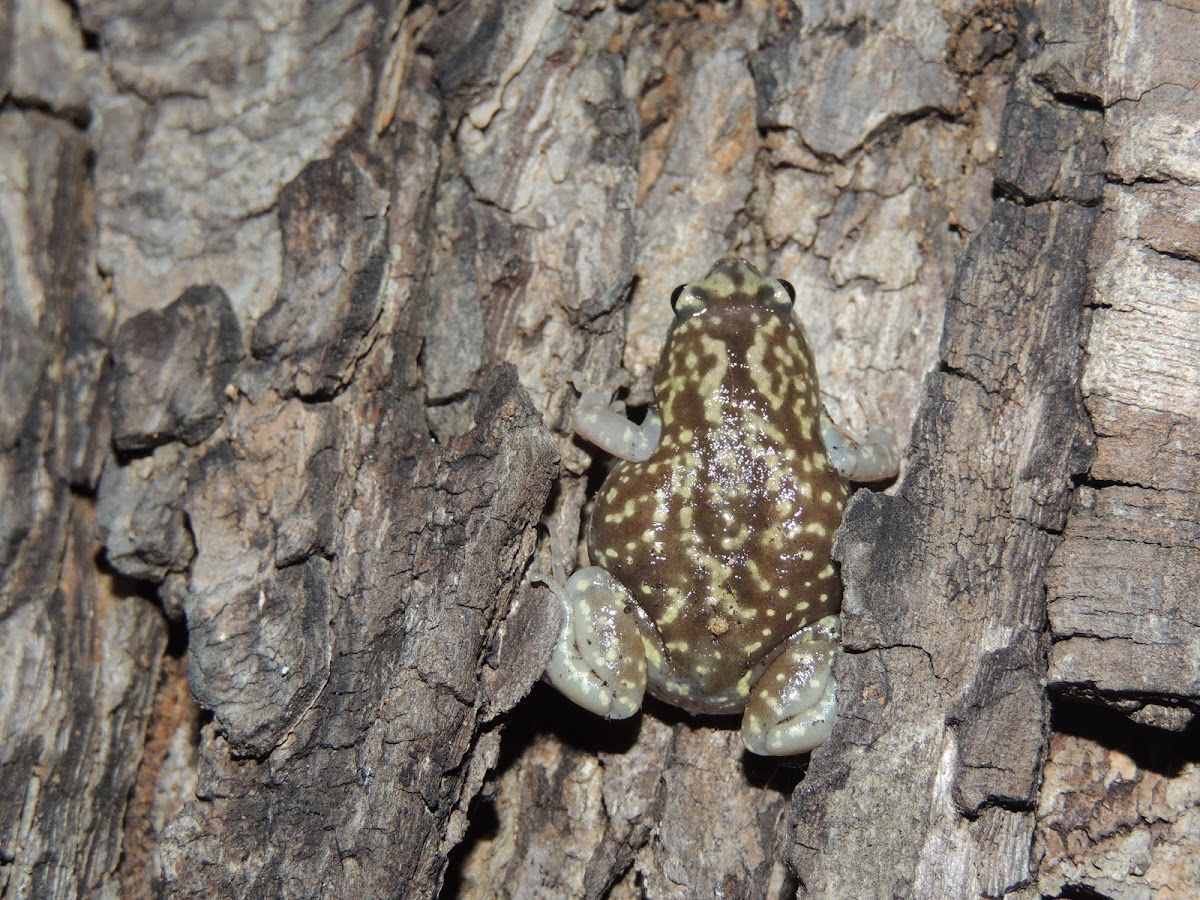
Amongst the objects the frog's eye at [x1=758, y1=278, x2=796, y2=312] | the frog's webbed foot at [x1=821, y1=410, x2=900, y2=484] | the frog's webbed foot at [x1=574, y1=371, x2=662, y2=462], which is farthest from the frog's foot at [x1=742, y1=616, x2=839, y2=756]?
the frog's eye at [x1=758, y1=278, x2=796, y2=312]

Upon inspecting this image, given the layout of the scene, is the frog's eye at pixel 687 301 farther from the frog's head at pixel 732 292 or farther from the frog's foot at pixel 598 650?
the frog's foot at pixel 598 650

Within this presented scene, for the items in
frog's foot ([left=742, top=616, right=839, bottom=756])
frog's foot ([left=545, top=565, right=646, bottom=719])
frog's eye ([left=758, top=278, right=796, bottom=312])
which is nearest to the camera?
frog's foot ([left=742, top=616, right=839, bottom=756])

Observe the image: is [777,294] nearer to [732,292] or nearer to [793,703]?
[732,292]

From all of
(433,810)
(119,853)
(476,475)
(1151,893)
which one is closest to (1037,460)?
(1151,893)

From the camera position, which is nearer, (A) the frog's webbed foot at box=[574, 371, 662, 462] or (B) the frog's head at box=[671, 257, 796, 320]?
(A) the frog's webbed foot at box=[574, 371, 662, 462]

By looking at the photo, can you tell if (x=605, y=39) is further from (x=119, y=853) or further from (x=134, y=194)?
(x=119, y=853)

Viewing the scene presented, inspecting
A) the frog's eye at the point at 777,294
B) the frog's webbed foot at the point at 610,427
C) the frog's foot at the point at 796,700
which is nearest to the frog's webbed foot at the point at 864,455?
the frog's eye at the point at 777,294

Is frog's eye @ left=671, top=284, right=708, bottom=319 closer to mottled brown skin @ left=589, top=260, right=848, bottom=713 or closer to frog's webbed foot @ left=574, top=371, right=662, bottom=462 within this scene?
mottled brown skin @ left=589, top=260, right=848, bottom=713

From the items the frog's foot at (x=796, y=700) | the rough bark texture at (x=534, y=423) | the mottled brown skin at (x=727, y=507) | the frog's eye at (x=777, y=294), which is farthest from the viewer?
the frog's eye at (x=777, y=294)
